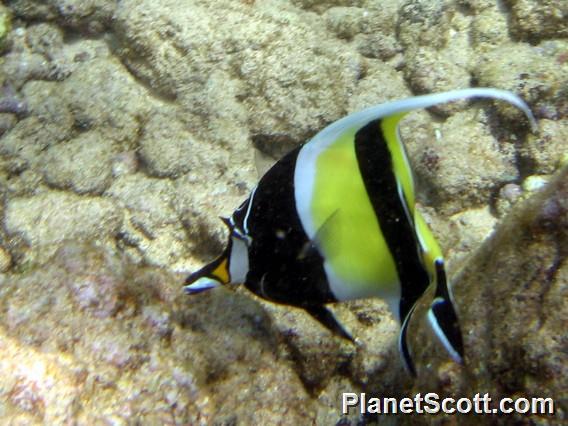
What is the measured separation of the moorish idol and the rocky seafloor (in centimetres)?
43

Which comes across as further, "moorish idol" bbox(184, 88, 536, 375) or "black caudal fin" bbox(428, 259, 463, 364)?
"moorish idol" bbox(184, 88, 536, 375)

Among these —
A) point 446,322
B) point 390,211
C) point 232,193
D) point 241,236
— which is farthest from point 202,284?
point 232,193

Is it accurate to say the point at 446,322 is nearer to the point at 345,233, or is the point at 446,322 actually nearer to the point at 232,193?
the point at 345,233

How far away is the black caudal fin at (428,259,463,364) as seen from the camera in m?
1.28

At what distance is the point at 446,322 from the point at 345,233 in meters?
0.40

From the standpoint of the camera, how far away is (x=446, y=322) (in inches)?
51.4

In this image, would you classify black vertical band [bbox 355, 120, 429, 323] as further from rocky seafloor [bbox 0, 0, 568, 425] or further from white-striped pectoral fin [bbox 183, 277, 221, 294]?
white-striped pectoral fin [bbox 183, 277, 221, 294]

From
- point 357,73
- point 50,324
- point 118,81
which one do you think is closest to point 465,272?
point 50,324

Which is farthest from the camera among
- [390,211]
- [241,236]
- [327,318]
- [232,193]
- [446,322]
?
[232,193]

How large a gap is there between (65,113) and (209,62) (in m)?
1.16

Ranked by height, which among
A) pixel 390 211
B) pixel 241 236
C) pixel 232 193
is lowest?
pixel 232 193

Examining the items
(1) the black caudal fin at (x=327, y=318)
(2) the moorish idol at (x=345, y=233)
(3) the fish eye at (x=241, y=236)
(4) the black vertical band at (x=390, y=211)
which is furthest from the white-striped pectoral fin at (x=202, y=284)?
(4) the black vertical band at (x=390, y=211)

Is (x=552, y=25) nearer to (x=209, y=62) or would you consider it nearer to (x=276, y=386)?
(x=209, y=62)

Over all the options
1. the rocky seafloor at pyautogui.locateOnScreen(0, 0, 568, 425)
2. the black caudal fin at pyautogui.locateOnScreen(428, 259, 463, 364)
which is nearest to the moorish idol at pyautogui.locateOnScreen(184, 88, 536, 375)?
the black caudal fin at pyautogui.locateOnScreen(428, 259, 463, 364)
